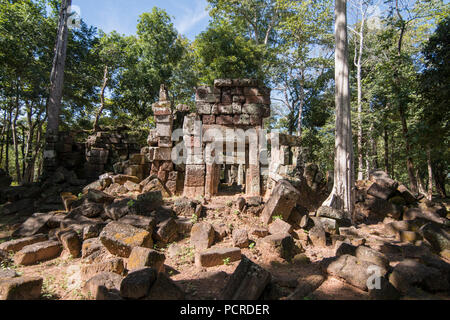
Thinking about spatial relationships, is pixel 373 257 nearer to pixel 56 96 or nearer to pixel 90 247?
pixel 90 247

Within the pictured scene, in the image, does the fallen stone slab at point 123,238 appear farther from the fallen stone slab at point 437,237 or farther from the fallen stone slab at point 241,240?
the fallen stone slab at point 437,237

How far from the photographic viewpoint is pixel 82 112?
55.5 ft

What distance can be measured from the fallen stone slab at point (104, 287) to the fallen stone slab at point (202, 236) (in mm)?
1540

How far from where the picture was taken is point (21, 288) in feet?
8.72

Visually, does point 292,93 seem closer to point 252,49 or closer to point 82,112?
point 252,49

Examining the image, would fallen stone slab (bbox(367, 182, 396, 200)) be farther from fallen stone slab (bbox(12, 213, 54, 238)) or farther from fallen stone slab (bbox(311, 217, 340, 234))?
fallen stone slab (bbox(12, 213, 54, 238))

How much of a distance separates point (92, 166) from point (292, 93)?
57.3 ft

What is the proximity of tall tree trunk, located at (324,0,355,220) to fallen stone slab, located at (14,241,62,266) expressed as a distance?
621 cm

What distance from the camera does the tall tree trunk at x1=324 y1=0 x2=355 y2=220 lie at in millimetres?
6035

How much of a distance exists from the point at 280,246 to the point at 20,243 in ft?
16.2

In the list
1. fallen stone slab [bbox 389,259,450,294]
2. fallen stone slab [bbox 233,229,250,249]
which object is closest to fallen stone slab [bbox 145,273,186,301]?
fallen stone slab [bbox 233,229,250,249]

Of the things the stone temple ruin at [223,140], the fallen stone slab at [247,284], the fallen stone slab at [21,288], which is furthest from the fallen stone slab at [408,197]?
the fallen stone slab at [21,288]

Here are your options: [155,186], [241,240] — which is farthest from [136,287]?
[155,186]
